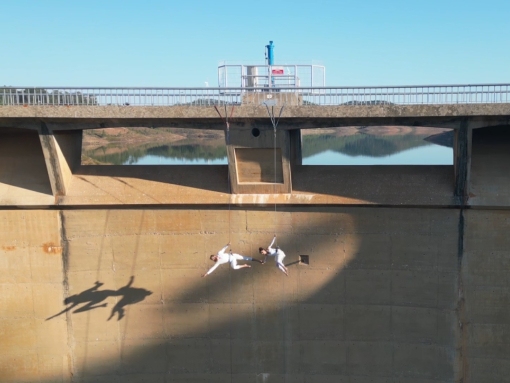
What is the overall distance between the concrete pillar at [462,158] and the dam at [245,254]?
0.16 ft

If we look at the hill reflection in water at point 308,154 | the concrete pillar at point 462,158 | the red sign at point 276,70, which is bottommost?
the hill reflection in water at point 308,154

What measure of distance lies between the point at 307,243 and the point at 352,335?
103 inches

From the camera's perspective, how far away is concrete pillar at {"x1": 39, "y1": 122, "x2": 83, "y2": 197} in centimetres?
1258

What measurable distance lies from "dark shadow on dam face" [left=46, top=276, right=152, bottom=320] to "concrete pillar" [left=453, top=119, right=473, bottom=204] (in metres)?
8.25

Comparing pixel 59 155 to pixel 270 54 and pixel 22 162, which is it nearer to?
pixel 22 162

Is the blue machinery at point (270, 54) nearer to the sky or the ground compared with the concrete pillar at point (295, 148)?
nearer to the sky

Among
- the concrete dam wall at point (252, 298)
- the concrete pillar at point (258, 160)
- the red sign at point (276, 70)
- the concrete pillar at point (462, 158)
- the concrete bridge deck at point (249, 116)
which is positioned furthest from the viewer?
the concrete dam wall at point (252, 298)

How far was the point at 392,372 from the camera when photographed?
13.2 metres

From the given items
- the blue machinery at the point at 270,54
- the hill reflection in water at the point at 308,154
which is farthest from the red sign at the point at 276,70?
the hill reflection in water at the point at 308,154

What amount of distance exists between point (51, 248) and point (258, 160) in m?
5.87

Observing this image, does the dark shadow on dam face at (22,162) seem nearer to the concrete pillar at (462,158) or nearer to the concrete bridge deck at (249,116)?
the concrete bridge deck at (249,116)

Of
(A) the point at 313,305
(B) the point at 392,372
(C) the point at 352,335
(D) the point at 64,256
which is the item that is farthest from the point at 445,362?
(D) the point at 64,256

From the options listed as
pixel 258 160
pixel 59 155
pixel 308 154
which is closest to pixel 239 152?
pixel 258 160

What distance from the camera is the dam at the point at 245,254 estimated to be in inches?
489
